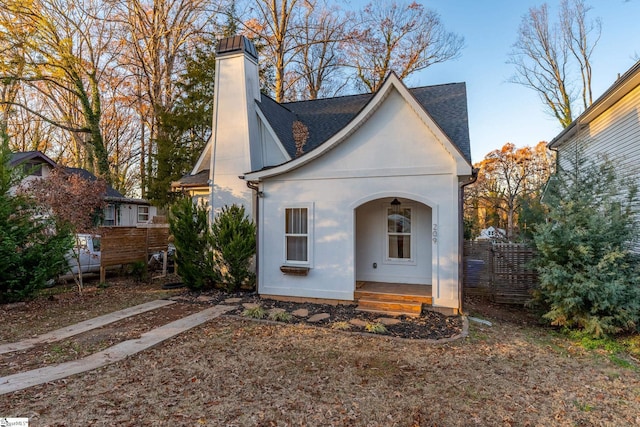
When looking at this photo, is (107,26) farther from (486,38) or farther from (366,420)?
(366,420)

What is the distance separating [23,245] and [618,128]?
49.1 ft

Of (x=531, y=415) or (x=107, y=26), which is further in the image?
(x=107, y=26)

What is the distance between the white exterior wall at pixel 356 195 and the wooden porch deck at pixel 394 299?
12.0 inches

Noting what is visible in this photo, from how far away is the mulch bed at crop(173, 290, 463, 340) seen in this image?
6.09m

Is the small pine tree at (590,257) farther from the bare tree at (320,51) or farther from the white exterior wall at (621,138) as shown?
the bare tree at (320,51)

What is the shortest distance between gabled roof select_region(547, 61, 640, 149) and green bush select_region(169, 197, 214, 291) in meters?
10.6

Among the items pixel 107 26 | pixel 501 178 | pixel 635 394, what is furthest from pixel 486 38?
pixel 107 26

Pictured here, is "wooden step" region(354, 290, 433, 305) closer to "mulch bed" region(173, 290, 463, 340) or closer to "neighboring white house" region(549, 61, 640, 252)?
"mulch bed" region(173, 290, 463, 340)

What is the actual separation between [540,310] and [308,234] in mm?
5506

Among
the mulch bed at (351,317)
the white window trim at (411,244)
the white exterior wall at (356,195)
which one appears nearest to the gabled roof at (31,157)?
the mulch bed at (351,317)

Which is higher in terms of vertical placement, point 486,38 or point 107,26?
point 107,26

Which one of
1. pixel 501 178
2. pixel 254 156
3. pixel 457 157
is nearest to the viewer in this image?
pixel 457 157

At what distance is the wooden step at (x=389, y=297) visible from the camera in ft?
23.9

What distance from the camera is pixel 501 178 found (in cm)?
2484
